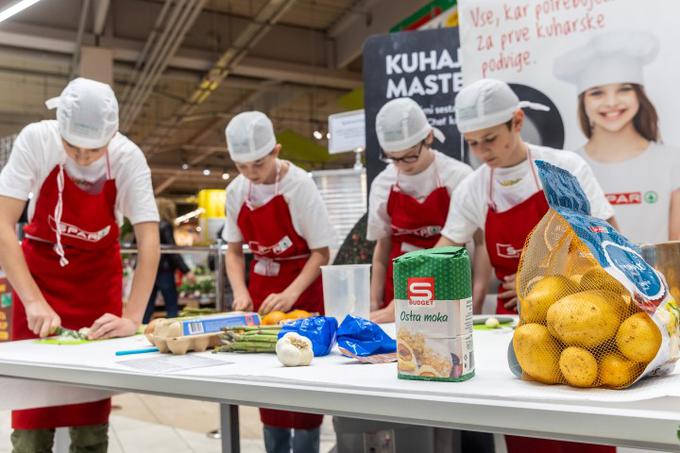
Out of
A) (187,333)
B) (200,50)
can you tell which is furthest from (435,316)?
(200,50)

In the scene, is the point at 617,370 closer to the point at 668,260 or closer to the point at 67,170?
the point at 668,260

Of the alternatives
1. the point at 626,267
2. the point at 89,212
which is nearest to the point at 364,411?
the point at 626,267

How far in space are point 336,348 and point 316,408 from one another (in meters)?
0.39

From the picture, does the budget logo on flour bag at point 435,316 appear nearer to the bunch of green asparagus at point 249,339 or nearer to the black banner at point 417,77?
the bunch of green asparagus at point 249,339

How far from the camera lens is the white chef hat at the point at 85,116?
1.74m

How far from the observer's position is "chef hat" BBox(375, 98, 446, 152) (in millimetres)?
2311

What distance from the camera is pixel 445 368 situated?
841 millimetres

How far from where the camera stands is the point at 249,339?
1.25 meters

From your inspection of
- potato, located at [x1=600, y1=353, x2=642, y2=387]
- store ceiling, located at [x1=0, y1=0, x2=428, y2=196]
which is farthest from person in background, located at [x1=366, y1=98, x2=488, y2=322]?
store ceiling, located at [x1=0, y1=0, x2=428, y2=196]

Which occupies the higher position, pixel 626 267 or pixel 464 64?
pixel 464 64

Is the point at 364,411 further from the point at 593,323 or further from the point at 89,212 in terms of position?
the point at 89,212

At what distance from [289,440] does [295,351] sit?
119cm

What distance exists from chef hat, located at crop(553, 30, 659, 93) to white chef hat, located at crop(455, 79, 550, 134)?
830 millimetres

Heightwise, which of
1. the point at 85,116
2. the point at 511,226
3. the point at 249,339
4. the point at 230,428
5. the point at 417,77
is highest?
the point at 417,77
